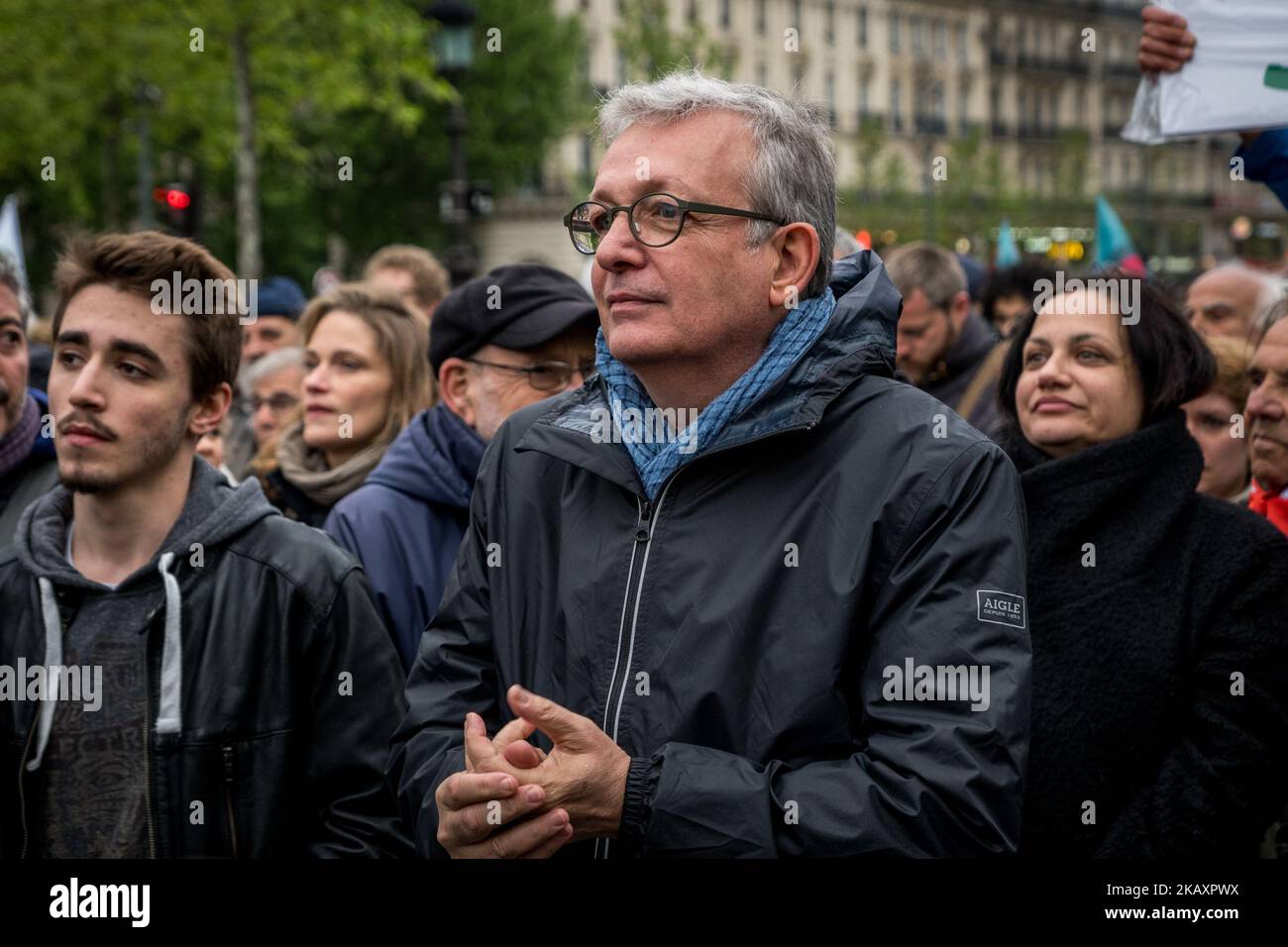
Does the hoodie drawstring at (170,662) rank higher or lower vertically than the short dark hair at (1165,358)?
lower

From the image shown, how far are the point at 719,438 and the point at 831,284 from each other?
1.53 feet

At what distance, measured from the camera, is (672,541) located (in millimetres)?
2707

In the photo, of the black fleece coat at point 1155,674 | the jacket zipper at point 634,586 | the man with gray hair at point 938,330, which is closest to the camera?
the jacket zipper at point 634,586

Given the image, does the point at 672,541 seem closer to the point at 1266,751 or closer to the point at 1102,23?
the point at 1266,751

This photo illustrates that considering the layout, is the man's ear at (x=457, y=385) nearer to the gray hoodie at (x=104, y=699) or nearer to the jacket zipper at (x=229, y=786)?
the gray hoodie at (x=104, y=699)

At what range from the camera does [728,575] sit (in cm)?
267

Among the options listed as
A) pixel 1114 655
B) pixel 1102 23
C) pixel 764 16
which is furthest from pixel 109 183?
pixel 1102 23

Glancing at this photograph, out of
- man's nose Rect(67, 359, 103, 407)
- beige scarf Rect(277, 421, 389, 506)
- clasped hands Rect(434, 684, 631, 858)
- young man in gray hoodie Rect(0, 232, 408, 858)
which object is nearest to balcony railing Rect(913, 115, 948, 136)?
beige scarf Rect(277, 421, 389, 506)

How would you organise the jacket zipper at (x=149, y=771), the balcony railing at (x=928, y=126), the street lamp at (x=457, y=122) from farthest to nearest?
the balcony railing at (x=928, y=126) < the street lamp at (x=457, y=122) < the jacket zipper at (x=149, y=771)

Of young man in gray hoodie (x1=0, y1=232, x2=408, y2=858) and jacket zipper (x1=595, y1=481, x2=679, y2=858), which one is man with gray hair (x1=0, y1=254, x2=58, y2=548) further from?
jacket zipper (x1=595, y1=481, x2=679, y2=858)

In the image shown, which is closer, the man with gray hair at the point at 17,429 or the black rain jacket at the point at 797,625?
the black rain jacket at the point at 797,625

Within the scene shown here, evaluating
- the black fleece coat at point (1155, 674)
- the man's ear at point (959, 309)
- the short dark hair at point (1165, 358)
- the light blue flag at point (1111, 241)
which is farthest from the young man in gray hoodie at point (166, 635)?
the light blue flag at point (1111, 241)

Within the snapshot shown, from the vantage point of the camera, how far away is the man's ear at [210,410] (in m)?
3.54

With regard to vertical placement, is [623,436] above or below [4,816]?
above
